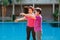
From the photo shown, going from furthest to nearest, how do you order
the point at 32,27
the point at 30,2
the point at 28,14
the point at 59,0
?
the point at 30,2 → the point at 59,0 → the point at 32,27 → the point at 28,14

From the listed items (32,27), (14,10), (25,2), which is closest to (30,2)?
(25,2)

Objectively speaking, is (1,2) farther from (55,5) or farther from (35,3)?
(55,5)

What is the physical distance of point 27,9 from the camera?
18.5 feet

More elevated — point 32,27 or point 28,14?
point 28,14

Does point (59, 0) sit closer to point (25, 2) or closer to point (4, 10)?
point (25, 2)

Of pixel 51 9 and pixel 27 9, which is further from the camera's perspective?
pixel 51 9

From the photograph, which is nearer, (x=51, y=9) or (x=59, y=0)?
(x=59, y=0)

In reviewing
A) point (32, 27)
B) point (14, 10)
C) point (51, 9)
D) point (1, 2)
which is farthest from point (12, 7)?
point (32, 27)

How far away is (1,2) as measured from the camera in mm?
25344

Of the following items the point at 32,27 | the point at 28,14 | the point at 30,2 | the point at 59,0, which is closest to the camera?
the point at 28,14

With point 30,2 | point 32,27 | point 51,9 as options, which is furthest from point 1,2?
point 32,27

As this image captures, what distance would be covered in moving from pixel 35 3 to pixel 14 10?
2879 mm

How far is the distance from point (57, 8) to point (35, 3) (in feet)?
9.30

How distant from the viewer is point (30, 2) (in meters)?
26.5
